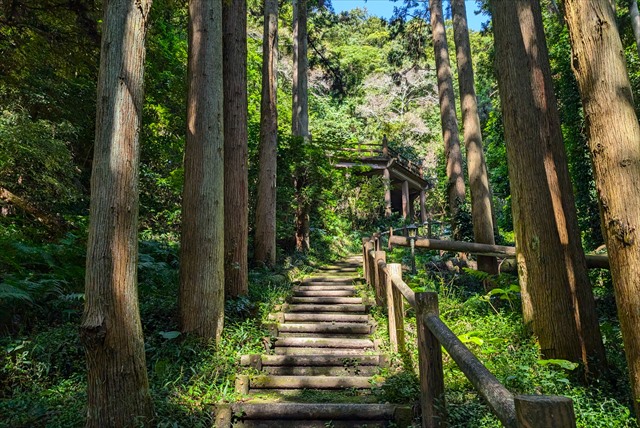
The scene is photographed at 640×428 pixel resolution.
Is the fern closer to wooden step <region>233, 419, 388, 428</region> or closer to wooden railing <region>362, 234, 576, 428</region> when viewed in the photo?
wooden step <region>233, 419, 388, 428</region>

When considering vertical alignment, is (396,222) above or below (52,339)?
above

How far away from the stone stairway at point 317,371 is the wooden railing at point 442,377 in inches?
26.2

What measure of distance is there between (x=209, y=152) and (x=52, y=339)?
300 centimetres

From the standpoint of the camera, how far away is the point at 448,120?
12.8 metres

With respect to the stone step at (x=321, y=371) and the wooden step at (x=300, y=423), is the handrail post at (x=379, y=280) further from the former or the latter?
the wooden step at (x=300, y=423)

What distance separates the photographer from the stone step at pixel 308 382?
187 inches

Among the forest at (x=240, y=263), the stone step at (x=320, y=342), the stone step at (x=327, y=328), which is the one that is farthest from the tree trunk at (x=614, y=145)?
the stone step at (x=327, y=328)

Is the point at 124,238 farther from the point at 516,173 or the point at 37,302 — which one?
the point at 516,173

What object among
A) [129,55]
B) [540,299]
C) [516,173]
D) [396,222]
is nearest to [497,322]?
[540,299]

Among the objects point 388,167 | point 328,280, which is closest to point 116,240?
point 328,280

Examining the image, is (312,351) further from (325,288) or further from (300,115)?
(300,115)

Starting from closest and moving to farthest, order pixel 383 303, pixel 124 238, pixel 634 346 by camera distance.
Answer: pixel 634 346
pixel 124 238
pixel 383 303

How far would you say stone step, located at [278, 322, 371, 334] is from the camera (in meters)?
6.41

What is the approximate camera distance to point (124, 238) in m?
3.45
